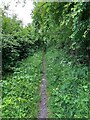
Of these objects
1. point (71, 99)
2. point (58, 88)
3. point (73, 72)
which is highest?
point (73, 72)

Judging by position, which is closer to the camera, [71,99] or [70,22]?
[71,99]

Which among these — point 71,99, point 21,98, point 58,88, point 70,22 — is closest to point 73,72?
point 58,88

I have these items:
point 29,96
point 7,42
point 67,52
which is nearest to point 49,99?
point 29,96

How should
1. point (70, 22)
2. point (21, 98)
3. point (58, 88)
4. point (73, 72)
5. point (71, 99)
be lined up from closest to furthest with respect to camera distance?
1. point (71, 99)
2. point (21, 98)
3. point (58, 88)
4. point (70, 22)
5. point (73, 72)

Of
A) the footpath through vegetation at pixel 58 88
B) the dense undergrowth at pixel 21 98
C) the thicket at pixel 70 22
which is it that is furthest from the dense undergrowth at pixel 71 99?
the thicket at pixel 70 22

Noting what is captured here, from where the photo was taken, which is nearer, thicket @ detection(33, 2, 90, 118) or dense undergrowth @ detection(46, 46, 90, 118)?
dense undergrowth @ detection(46, 46, 90, 118)

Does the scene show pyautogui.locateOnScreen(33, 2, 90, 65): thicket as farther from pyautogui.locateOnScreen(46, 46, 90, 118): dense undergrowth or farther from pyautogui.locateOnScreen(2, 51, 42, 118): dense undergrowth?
pyautogui.locateOnScreen(2, 51, 42, 118): dense undergrowth

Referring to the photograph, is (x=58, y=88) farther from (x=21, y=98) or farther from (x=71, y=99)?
(x=21, y=98)

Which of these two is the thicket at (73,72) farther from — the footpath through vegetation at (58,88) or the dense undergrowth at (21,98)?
the dense undergrowth at (21,98)

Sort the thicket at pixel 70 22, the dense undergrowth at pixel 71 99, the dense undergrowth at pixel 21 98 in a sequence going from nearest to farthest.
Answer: the dense undergrowth at pixel 71 99 < the dense undergrowth at pixel 21 98 < the thicket at pixel 70 22

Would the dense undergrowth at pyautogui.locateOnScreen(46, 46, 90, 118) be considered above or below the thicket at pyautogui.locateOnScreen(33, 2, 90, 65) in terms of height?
below

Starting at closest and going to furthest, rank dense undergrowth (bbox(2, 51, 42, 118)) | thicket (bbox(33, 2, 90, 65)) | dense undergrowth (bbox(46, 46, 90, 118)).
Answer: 1. dense undergrowth (bbox(46, 46, 90, 118))
2. dense undergrowth (bbox(2, 51, 42, 118))
3. thicket (bbox(33, 2, 90, 65))

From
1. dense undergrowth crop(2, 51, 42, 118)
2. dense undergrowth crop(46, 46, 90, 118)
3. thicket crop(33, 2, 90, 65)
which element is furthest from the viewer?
thicket crop(33, 2, 90, 65)

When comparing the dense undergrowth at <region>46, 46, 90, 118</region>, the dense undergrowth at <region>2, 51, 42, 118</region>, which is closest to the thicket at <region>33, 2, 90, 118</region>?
the dense undergrowth at <region>46, 46, 90, 118</region>
